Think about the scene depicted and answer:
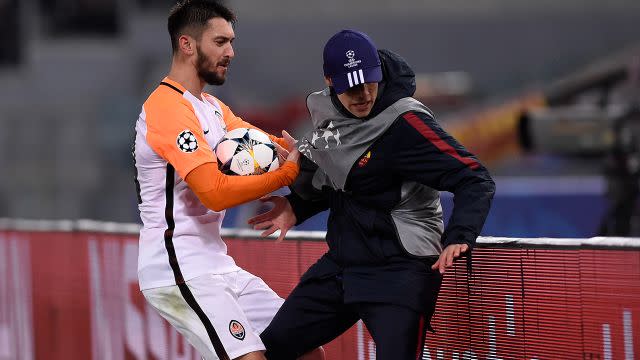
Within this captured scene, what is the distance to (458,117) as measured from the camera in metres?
17.6

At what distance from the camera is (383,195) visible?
13.2ft

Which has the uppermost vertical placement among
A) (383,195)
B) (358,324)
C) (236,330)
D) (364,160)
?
(364,160)

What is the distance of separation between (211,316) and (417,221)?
3.03 feet

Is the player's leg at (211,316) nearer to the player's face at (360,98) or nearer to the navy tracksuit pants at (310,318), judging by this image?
the navy tracksuit pants at (310,318)

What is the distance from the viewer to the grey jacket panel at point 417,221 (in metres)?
3.99

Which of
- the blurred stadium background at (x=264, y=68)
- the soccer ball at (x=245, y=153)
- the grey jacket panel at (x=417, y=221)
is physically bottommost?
the grey jacket panel at (x=417, y=221)

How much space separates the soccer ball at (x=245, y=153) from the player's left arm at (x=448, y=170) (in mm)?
668

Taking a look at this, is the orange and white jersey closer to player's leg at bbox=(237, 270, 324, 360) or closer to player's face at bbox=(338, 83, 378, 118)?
player's leg at bbox=(237, 270, 324, 360)

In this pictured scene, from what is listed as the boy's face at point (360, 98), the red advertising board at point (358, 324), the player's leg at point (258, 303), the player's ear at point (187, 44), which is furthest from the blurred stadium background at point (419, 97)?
the player's ear at point (187, 44)

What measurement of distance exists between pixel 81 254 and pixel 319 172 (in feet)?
12.2

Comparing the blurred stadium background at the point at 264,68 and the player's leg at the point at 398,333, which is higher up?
the blurred stadium background at the point at 264,68

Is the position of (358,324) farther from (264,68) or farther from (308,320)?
(264,68)

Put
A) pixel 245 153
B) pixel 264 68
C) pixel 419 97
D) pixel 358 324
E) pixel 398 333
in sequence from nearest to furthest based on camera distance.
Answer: pixel 398 333, pixel 245 153, pixel 358 324, pixel 419 97, pixel 264 68

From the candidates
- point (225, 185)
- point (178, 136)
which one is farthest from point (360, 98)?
point (178, 136)
